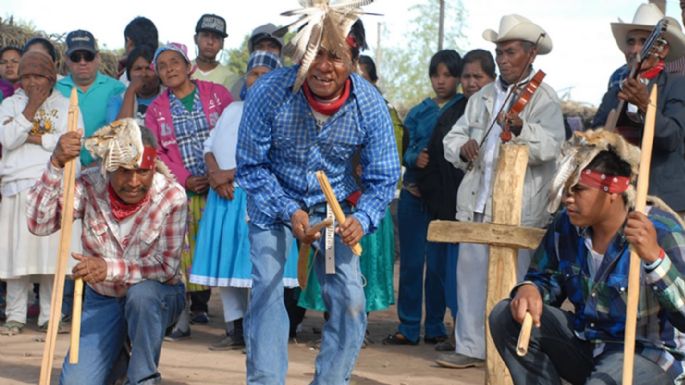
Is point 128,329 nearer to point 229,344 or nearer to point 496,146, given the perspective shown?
point 229,344

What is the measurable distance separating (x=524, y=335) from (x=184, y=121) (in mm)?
4299

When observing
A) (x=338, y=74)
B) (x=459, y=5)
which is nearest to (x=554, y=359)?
(x=338, y=74)

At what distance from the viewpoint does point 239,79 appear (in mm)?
9641

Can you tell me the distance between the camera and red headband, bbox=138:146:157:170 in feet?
20.3

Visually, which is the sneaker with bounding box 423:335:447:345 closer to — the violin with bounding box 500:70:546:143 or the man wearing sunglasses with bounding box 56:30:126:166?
the violin with bounding box 500:70:546:143

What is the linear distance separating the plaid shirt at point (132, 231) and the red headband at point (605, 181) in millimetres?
2344

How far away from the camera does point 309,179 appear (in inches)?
230

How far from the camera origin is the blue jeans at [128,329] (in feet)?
20.5

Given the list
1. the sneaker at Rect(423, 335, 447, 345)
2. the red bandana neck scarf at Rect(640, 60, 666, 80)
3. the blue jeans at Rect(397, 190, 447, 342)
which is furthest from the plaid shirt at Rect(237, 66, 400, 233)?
the sneaker at Rect(423, 335, 447, 345)

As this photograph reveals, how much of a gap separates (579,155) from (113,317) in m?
2.76

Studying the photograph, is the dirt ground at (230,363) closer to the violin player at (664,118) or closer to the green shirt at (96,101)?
the green shirt at (96,101)

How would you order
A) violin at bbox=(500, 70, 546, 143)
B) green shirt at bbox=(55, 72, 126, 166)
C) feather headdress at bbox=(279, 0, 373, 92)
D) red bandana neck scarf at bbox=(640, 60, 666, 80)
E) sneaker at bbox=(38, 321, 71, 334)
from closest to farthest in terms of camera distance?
feather headdress at bbox=(279, 0, 373, 92) → red bandana neck scarf at bbox=(640, 60, 666, 80) → violin at bbox=(500, 70, 546, 143) → sneaker at bbox=(38, 321, 71, 334) → green shirt at bbox=(55, 72, 126, 166)

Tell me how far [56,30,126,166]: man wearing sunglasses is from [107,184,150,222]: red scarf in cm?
305

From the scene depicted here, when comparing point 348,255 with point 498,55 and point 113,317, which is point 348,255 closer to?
point 113,317
